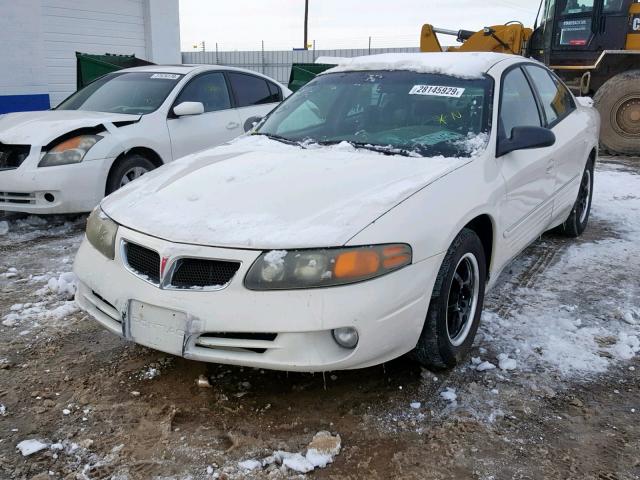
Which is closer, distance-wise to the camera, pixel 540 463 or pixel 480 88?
pixel 540 463

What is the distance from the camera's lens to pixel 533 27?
1180cm

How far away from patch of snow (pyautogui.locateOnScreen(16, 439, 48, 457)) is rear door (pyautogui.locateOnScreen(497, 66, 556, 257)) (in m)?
2.44

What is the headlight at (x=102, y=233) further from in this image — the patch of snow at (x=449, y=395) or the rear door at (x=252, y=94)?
the rear door at (x=252, y=94)

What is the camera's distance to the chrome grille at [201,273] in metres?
2.46

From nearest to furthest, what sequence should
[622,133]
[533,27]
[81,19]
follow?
[622,133]
[533,27]
[81,19]

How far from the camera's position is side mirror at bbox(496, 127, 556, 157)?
3.35m

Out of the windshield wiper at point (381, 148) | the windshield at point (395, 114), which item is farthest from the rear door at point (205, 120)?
the windshield wiper at point (381, 148)

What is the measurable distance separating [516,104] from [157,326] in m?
2.63

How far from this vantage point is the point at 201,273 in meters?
2.48

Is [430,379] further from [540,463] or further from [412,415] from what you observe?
[540,463]

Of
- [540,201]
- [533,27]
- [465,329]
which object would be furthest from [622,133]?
[465,329]

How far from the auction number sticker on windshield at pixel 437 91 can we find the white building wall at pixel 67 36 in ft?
31.0

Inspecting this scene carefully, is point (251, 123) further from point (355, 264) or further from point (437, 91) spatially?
point (355, 264)

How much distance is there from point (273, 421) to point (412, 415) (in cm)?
60
